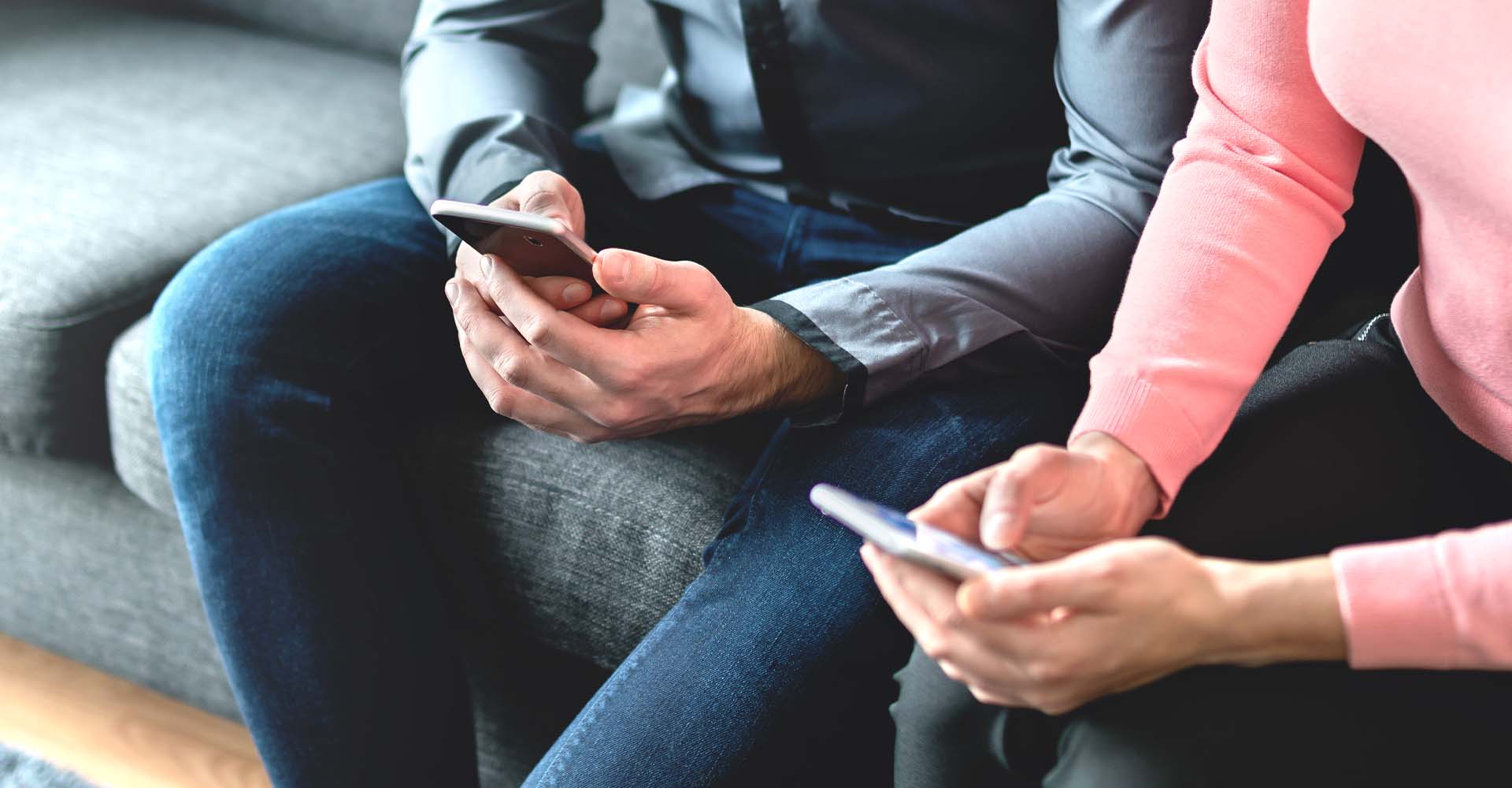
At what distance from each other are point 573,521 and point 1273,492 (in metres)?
0.48

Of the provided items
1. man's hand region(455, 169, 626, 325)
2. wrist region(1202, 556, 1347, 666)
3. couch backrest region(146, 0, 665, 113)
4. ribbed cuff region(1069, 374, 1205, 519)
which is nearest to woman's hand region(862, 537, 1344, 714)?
wrist region(1202, 556, 1347, 666)

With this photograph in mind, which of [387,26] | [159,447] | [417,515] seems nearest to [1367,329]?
[417,515]

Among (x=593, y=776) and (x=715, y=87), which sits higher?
(x=715, y=87)

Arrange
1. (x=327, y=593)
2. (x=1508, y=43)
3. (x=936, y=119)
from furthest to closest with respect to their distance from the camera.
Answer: (x=936, y=119) < (x=327, y=593) < (x=1508, y=43)

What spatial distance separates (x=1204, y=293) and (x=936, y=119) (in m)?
0.34

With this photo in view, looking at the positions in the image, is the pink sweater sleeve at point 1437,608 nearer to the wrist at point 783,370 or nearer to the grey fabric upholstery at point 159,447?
the wrist at point 783,370

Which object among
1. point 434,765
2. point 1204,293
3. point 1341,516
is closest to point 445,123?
point 434,765

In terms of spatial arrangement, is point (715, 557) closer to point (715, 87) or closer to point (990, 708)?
point (990, 708)

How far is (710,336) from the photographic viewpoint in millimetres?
763

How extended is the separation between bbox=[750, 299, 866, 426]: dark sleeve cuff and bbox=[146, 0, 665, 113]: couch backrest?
0.71 m

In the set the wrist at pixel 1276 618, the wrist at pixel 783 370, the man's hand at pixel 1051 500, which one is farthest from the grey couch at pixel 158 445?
the wrist at pixel 1276 618

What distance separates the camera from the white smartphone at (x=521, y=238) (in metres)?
0.71

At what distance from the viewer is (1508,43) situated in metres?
0.60

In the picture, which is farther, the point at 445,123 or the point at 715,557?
the point at 445,123
